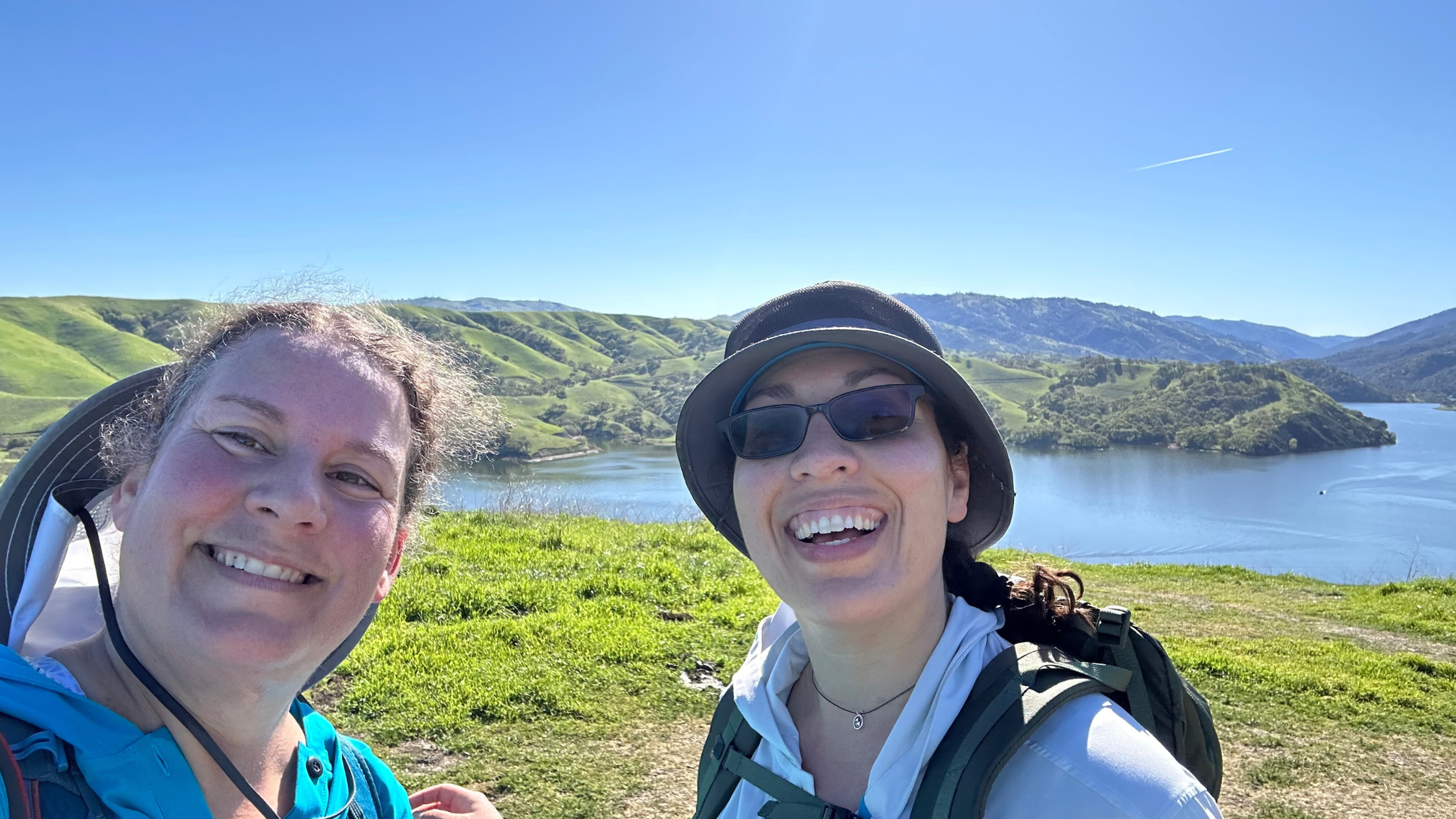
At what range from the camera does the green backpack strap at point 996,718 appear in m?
1.49

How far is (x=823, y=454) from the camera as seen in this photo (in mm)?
1940

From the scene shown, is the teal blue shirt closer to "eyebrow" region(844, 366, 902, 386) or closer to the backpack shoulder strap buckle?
"eyebrow" region(844, 366, 902, 386)

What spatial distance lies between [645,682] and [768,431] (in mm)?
4884

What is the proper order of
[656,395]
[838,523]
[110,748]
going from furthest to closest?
1. [656,395]
2. [838,523]
3. [110,748]

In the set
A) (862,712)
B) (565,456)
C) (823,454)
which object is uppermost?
(823,454)

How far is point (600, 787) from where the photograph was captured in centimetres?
489

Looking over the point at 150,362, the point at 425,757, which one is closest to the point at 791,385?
the point at 425,757

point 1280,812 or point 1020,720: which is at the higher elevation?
point 1020,720

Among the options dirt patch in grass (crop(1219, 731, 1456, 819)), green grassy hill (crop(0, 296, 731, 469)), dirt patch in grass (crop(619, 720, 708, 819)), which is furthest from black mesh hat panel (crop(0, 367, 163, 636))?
green grassy hill (crop(0, 296, 731, 469))

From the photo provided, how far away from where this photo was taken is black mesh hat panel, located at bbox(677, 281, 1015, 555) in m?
2.00

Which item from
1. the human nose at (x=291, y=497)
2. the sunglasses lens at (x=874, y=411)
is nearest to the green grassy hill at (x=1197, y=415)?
the sunglasses lens at (x=874, y=411)

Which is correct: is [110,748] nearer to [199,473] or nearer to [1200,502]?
[199,473]

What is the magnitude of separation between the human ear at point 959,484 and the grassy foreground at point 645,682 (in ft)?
6.29

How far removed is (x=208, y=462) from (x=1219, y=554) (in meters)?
58.3
